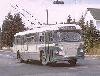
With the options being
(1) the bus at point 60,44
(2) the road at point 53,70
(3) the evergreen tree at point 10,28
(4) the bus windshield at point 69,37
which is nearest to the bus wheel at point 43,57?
(1) the bus at point 60,44

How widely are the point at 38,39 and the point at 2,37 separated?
77801 millimetres

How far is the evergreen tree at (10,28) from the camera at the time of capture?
98375 millimetres

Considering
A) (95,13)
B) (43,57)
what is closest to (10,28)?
(95,13)

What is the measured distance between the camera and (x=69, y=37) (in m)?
25.3

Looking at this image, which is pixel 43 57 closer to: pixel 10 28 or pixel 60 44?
pixel 60 44

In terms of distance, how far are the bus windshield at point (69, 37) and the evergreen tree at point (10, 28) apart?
238 ft

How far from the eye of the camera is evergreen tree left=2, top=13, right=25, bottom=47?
9838 centimetres

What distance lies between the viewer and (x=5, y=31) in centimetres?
10056

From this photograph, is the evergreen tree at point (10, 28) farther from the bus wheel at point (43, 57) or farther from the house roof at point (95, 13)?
the bus wheel at point (43, 57)

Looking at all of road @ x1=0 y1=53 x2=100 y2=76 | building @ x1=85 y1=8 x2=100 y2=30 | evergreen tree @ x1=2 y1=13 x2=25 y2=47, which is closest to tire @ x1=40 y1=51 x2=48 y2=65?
road @ x1=0 y1=53 x2=100 y2=76

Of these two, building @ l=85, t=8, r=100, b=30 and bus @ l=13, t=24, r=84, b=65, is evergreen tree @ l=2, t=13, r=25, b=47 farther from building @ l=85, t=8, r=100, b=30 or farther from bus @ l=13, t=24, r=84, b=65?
bus @ l=13, t=24, r=84, b=65

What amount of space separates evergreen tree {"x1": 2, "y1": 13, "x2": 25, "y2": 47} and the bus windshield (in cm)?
7242

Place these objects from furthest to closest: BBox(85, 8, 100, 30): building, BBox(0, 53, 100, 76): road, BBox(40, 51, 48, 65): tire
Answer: BBox(85, 8, 100, 30): building
BBox(40, 51, 48, 65): tire
BBox(0, 53, 100, 76): road

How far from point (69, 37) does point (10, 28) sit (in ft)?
245
